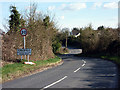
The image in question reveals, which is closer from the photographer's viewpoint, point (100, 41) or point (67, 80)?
point (67, 80)

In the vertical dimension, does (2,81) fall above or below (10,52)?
below

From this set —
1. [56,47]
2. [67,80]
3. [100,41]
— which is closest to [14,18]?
[67,80]

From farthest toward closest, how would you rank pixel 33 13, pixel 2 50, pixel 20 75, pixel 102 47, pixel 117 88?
pixel 102 47 → pixel 33 13 → pixel 2 50 → pixel 20 75 → pixel 117 88

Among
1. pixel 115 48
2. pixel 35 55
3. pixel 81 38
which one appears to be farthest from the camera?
pixel 81 38

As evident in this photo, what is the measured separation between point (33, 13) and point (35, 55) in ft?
25.6

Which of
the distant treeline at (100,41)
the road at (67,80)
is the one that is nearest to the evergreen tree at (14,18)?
the road at (67,80)

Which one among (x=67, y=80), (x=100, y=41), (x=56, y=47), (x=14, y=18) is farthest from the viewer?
(x=56, y=47)

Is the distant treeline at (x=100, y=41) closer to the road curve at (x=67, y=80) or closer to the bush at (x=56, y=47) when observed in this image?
the bush at (x=56, y=47)

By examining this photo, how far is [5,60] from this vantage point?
15.5m

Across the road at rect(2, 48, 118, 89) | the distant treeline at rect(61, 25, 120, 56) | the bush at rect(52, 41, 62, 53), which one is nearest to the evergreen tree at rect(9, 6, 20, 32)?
the road at rect(2, 48, 118, 89)

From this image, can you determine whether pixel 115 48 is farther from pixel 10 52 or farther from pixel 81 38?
pixel 10 52

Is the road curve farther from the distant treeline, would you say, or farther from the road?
the distant treeline

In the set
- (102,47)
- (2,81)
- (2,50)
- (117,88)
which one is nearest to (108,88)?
(117,88)

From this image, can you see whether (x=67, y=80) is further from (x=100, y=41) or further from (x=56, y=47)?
(x=56, y=47)
